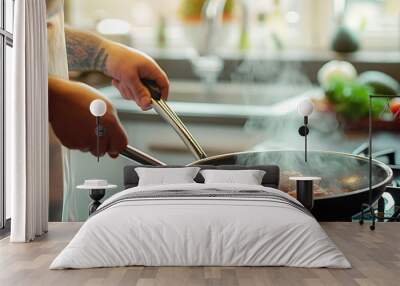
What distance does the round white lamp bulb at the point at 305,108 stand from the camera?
24.9 ft

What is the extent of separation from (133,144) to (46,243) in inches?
84.6

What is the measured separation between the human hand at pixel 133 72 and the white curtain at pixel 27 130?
4.41ft

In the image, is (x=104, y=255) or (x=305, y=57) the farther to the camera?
(x=305, y=57)

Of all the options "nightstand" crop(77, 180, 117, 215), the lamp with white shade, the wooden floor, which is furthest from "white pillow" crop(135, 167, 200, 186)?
the wooden floor

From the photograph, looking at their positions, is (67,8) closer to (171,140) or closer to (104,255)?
(171,140)

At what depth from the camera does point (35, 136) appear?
664 centimetres

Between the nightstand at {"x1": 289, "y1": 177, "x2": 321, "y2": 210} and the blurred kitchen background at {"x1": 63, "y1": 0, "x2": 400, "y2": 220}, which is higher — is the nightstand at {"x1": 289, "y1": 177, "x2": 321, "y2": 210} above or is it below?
below

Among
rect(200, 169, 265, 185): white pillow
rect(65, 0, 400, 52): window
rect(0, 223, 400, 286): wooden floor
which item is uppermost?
rect(65, 0, 400, 52): window

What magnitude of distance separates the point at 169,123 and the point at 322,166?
1.95 meters

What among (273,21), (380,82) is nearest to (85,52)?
(273,21)

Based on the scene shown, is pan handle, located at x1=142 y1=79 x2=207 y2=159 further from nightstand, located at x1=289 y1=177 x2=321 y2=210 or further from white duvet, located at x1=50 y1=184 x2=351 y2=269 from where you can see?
white duvet, located at x1=50 y1=184 x2=351 y2=269

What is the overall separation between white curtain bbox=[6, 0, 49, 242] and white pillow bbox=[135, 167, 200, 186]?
3.74ft

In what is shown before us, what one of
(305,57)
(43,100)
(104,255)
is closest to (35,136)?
(43,100)

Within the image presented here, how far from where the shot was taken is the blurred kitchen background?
26.1ft
